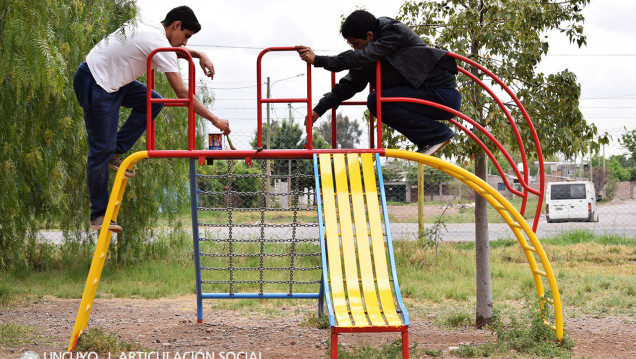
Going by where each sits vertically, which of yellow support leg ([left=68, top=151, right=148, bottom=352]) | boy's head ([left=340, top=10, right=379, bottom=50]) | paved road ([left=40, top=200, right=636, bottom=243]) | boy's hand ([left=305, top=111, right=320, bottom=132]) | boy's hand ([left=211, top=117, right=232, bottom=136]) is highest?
boy's head ([left=340, top=10, right=379, bottom=50])

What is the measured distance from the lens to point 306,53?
4887mm

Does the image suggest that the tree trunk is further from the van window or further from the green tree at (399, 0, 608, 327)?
the van window

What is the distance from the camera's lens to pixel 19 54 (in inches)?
191

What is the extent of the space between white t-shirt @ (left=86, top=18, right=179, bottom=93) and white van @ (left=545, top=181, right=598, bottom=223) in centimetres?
1693

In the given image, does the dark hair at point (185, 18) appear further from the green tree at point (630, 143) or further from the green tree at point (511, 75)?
the green tree at point (630, 143)

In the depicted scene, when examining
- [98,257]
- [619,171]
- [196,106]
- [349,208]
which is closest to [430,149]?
[349,208]

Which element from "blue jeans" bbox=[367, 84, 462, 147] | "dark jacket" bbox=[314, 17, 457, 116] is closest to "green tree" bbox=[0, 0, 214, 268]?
"dark jacket" bbox=[314, 17, 457, 116]

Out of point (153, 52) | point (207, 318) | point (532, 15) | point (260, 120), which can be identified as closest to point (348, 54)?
point (260, 120)

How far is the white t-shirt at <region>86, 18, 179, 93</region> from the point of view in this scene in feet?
15.8

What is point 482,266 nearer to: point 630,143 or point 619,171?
point 630,143

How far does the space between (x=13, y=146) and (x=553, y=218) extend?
56.8ft

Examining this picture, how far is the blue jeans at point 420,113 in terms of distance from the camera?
5.09 meters

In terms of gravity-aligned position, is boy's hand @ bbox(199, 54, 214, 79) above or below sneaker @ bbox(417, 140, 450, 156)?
above

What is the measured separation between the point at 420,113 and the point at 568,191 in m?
16.7
